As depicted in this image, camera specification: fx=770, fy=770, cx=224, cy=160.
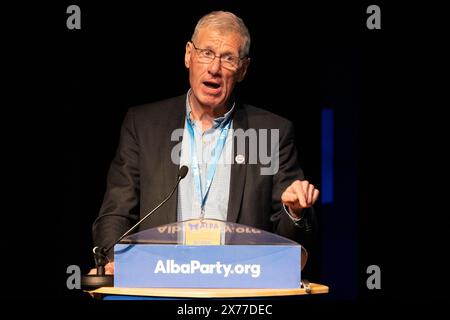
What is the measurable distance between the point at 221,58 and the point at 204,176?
0.48 m

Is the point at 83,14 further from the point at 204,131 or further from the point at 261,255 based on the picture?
the point at 261,255

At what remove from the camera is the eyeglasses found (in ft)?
9.98

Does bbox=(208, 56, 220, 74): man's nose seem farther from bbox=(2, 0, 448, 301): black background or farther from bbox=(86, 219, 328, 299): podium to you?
bbox=(86, 219, 328, 299): podium

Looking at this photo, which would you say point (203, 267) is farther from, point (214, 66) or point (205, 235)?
point (214, 66)

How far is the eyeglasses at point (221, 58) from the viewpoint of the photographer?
3.04 m

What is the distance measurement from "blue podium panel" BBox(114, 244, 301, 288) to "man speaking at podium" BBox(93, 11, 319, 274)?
678mm

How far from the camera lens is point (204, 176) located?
9.76 feet

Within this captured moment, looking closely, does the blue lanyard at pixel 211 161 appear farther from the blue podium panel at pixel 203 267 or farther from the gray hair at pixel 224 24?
the blue podium panel at pixel 203 267

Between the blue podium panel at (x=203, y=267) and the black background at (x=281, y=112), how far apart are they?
1.50 m

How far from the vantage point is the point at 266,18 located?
11.9 ft

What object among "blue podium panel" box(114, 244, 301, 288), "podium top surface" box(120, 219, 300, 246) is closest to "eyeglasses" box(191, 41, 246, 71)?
"podium top surface" box(120, 219, 300, 246)

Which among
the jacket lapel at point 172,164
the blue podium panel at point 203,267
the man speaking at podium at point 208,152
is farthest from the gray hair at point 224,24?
the blue podium panel at point 203,267

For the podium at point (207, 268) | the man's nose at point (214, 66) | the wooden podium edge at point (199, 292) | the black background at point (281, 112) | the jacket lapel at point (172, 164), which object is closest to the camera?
the wooden podium edge at point (199, 292)

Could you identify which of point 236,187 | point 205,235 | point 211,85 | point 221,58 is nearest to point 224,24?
point 221,58
